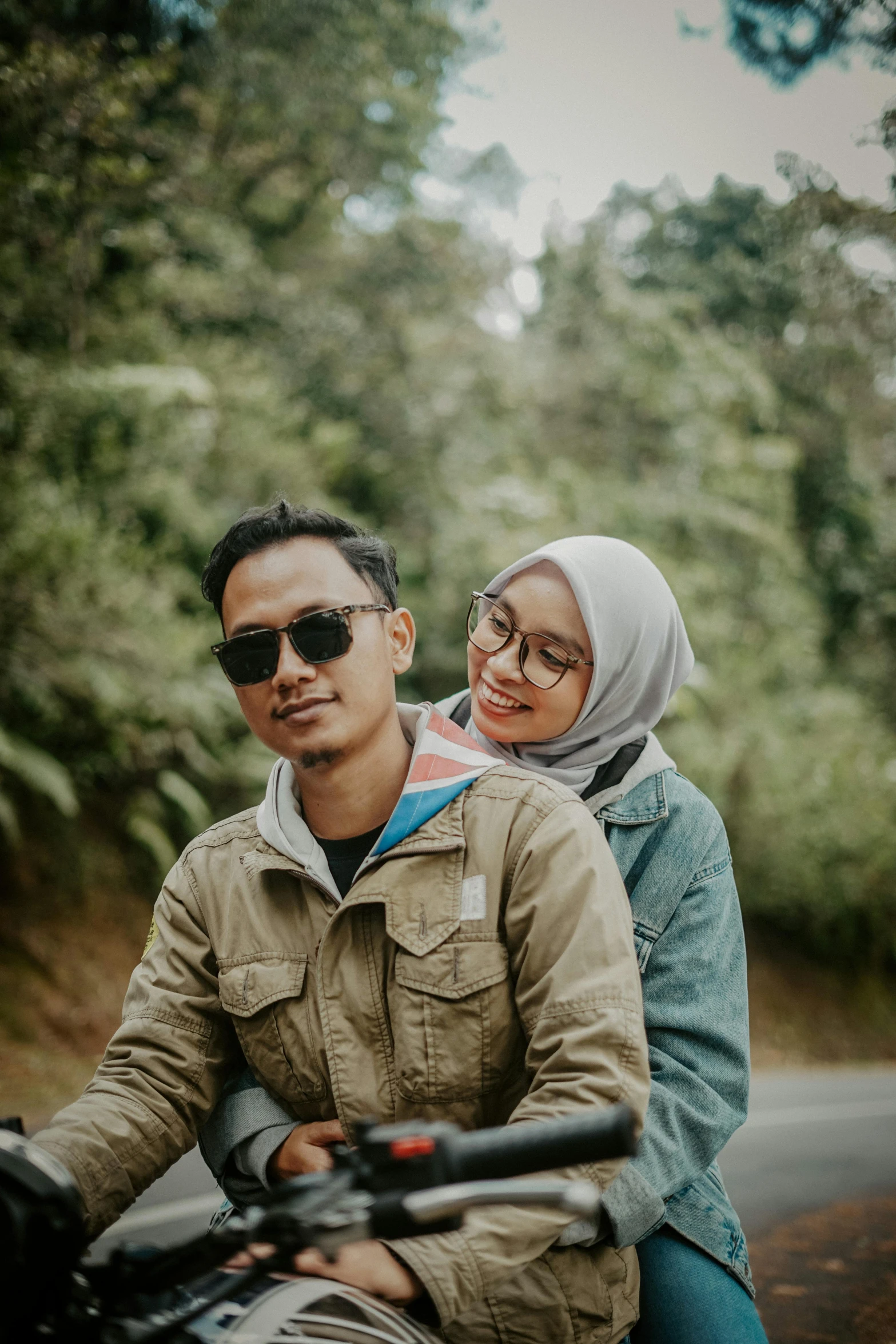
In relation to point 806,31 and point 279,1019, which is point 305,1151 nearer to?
point 279,1019

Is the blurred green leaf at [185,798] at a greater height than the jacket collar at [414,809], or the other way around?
the jacket collar at [414,809]

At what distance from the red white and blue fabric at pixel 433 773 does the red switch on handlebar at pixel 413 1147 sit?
822 mm

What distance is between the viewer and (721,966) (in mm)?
2215

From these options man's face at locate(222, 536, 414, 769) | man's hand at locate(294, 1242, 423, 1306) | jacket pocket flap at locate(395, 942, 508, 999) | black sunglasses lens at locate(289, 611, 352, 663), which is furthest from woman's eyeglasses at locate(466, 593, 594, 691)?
man's hand at locate(294, 1242, 423, 1306)

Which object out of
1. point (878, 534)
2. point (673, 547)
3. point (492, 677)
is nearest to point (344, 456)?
point (673, 547)

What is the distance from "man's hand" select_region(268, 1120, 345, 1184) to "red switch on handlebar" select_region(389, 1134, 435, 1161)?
0.77 m

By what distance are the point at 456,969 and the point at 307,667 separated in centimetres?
63

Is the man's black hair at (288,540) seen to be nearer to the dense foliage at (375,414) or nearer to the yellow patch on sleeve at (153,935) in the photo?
the yellow patch on sleeve at (153,935)

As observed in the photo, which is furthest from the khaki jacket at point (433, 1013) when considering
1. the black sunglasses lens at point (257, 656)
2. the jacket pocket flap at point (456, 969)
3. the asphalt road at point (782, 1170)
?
the asphalt road at point (782, 1170)

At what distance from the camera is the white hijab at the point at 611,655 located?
2619mm

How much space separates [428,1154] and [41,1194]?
52cm

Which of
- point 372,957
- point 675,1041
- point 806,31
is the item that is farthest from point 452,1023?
point 806,31

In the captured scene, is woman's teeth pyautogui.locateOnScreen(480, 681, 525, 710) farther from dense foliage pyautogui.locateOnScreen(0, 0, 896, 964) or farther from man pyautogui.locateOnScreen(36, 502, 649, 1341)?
dense foliage pyautogui.locateOnScreen(0, 0, 896, 964)

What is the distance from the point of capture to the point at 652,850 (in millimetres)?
2318
